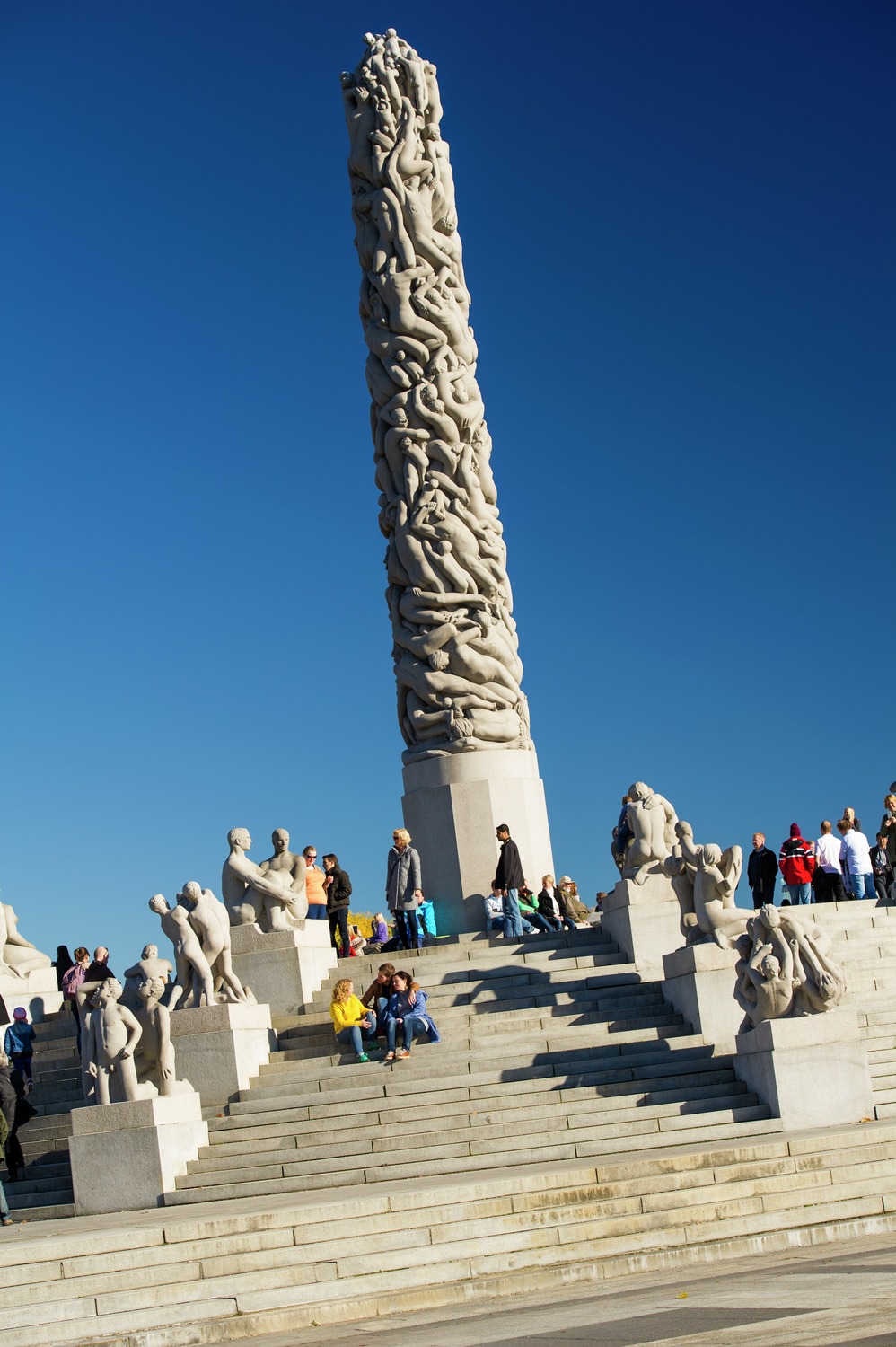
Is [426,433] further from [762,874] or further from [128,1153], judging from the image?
[128,1153]

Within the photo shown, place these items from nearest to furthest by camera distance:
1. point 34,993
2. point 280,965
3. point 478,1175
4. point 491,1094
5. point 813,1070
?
point 478,1175 < point 813,1070 < point 491,1094 < point 280,965 < point 34,993

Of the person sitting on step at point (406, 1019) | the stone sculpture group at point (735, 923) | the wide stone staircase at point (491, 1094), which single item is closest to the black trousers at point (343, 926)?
the wide stone staircase at point (491, 1094)

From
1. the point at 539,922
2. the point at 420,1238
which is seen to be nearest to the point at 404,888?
the point at 539,922

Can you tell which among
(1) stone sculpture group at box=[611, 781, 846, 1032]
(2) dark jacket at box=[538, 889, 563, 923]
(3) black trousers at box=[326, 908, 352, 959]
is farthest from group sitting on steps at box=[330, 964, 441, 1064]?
(2) dark jacket at box=[538, 889, 563, 923]

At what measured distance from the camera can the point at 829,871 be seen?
64.3ft

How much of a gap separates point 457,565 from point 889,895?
264 inches

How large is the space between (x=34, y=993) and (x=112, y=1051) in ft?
19.5

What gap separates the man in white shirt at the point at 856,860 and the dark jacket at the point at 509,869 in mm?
3890

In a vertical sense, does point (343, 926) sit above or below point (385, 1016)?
above

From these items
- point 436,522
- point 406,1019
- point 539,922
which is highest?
point 436,522

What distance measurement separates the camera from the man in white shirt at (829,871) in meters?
19.6

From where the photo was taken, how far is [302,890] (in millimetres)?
17219

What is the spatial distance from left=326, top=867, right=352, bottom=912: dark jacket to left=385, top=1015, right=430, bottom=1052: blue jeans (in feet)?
16.2

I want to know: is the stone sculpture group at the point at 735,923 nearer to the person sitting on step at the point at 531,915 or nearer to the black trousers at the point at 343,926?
the person sitting on step at the point at 531,915
